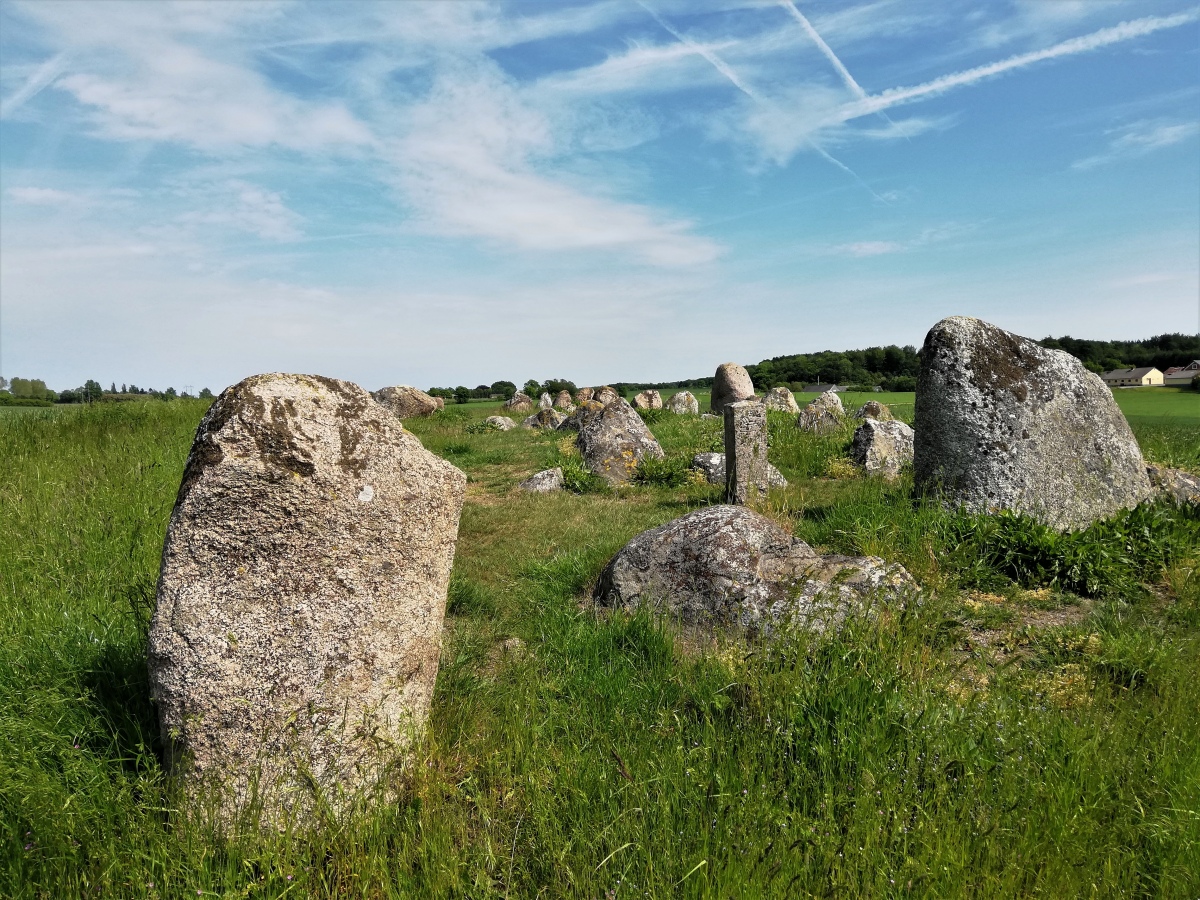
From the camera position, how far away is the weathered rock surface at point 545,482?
12.5 metres

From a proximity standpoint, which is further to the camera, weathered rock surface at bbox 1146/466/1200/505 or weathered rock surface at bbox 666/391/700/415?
weathered rock surface at bbox 666/391/700/415

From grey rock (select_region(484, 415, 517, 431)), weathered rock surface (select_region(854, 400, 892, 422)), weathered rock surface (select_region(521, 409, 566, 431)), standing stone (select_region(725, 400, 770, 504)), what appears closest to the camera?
standing stone (select_region(725, 400, 770, 504))

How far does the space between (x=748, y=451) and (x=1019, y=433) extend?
11.3 feet

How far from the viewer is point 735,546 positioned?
19.5 ft

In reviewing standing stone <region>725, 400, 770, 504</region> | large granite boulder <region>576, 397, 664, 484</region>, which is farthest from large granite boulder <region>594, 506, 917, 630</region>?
large granite boulder <region>576, 397, 664, 484</region>

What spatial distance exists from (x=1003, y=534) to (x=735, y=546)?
3.41 m

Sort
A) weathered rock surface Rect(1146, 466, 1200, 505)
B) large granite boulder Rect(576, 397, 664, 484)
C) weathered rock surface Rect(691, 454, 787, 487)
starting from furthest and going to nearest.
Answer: large granite boulder Rect(576, 397, 664, 484), weathered rock surface Rect(691, 454, 787, 487), weathered rock surface Rect(1146, 466, 1200, 505)

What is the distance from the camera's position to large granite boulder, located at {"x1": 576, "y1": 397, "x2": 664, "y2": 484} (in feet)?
44.3

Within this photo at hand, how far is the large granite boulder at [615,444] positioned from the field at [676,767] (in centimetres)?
737

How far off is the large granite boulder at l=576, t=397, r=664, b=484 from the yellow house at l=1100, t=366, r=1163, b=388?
5864 cm

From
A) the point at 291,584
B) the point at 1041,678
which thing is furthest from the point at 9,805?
the point at 1041,678

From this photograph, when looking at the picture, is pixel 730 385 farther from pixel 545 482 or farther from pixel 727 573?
pixel 727 573

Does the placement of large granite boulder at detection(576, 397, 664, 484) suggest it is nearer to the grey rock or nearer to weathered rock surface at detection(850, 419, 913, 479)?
weathered rock surface at detection(850, 419, 913, 479)

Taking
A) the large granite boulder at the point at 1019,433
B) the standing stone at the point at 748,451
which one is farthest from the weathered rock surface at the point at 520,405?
the large granite boulder at the point at 1019,433
